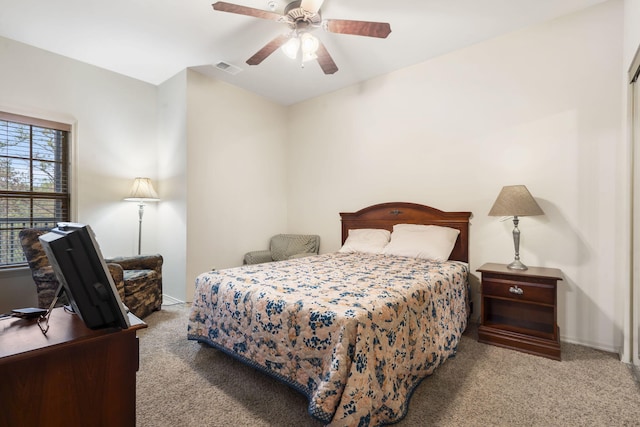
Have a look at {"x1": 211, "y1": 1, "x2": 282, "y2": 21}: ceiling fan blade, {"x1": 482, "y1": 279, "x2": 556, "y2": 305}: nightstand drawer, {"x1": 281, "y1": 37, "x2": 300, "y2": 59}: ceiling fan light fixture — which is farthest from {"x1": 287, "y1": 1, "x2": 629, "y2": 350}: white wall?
{"x1": 211, "y1": 1, "x2": 282, "y2": 21}: ceiling fan blade

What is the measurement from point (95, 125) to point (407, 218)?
3.95m

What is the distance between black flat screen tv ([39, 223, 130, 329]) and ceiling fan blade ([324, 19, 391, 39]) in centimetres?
223

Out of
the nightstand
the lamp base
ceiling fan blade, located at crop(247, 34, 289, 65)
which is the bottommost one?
the nightstand

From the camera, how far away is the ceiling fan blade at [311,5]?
7.38 feet

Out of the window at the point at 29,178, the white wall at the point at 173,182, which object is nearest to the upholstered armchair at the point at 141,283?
the white wall at the point at 173,182

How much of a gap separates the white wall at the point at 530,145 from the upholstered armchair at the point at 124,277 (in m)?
2.64

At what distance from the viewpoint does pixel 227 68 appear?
12.4 feet

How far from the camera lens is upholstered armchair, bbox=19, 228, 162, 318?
2736mm

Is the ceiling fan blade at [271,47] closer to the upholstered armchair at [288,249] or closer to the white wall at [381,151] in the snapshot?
the white wall at [381,151]

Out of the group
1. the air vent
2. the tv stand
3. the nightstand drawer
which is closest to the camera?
the tv stand

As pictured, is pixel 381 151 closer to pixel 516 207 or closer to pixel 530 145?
pixel 530 145

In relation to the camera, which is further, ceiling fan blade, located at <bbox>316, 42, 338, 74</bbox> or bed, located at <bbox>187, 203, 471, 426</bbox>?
ceiling fan blade, located at <bbox>316, 42, 338, 74</bbox>

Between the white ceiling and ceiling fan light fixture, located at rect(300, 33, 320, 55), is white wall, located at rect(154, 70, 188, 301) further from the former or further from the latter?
ceiling fan light fixture, located at rect(300, 33, 320, 55)

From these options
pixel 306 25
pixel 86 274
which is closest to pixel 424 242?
pixel 306 25
